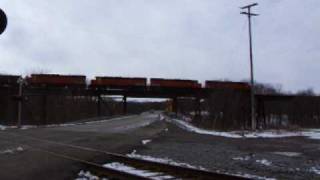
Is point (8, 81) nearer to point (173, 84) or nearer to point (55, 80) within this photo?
point (55, 80)

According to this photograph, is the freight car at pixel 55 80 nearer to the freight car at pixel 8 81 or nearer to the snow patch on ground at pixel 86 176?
the freight car at pixel 8 81

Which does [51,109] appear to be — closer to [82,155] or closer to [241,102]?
[241,102]

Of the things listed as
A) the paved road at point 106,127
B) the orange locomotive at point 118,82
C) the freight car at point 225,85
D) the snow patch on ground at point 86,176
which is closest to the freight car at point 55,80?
the orange locomotive at point 118,82

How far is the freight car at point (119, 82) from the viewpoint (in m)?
79.2

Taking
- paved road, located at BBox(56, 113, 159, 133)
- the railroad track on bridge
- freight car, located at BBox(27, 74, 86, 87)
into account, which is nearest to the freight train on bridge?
freight car, located at BBox(27, 74, 86, 87)

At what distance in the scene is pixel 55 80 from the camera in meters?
74.5

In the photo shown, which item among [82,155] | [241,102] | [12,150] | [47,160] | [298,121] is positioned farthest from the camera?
[298,121]

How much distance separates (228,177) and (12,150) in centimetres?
1282

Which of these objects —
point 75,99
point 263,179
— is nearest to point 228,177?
point 263,179

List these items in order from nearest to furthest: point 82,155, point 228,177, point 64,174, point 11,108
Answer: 1. point 228,177
2. point 64,174
3. point 82,155
4. point 11,108

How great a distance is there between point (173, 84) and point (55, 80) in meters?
19.1

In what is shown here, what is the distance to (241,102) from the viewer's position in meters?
83.6

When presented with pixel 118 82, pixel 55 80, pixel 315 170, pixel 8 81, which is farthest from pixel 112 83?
pixel 315 170

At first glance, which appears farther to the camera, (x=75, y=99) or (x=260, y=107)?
(x=75, y=99)
